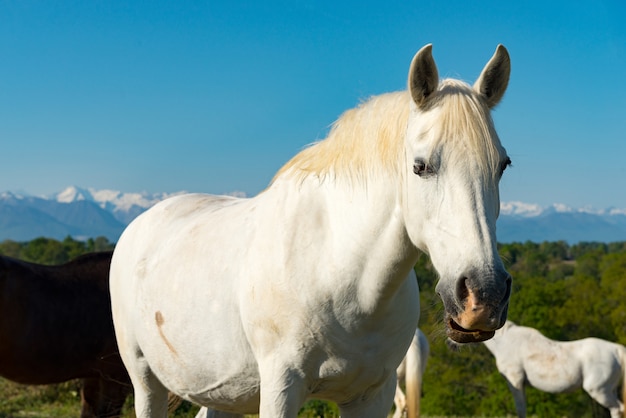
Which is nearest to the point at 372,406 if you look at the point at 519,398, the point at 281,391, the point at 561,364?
the point at 281,391

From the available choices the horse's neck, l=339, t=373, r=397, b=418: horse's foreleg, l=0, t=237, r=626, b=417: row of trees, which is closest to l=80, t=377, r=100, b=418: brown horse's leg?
l=339, t=373, r=397, b=418: horse's foreleg

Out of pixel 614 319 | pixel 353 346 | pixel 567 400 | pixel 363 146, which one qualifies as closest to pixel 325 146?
pixel 363 146

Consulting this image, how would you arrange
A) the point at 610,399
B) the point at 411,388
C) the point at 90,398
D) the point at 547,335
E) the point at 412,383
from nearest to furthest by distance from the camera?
the point at 411,388, the point at 412,383, the point at 90,398, the point at 610,399, the point at 547,335

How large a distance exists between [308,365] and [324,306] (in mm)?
219

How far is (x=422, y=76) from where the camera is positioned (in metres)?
2.09

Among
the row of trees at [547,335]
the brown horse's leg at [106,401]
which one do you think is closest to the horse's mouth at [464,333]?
the brown horse's leg at [106,401]

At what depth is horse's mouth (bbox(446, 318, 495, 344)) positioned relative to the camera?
1947mm

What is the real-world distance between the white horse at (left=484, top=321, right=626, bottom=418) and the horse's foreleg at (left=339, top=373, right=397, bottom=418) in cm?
778

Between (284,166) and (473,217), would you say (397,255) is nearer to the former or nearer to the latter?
(473,217)

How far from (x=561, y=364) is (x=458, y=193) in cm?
906

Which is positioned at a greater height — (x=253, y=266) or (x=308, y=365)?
(x=253, y=266)

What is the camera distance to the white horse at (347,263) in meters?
1.96

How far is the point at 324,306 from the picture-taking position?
90.7 inches

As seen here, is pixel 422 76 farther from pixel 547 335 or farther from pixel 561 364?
pixel 547 335
